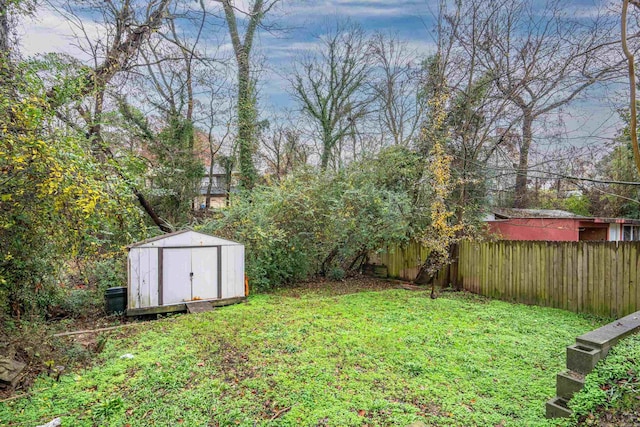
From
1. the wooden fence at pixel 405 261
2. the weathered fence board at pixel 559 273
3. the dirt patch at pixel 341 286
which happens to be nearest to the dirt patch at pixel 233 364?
the dirt patch at pixel 341 286

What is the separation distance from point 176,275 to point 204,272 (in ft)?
1.88

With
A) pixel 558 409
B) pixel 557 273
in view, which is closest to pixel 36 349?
pixel 558 409

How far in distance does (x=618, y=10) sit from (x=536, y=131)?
3877 millimetres

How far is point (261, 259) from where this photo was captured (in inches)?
326

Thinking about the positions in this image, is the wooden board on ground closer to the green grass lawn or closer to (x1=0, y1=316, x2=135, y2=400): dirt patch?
the green grass lawn

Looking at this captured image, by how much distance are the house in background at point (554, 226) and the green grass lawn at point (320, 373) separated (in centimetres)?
425

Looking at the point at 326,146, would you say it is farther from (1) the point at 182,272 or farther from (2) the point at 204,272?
(1) the point at 182,272

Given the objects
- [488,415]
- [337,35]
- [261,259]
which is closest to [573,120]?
[488,415]

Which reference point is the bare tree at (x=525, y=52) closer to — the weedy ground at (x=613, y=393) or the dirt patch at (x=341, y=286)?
the dirt patch at (x=341, y=286)

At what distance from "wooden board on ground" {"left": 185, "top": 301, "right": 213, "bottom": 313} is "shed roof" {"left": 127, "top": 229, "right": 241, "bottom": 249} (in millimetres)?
1235

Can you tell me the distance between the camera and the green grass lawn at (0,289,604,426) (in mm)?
2842

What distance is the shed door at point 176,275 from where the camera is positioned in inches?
253

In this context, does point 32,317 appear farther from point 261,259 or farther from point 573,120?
point 573,120

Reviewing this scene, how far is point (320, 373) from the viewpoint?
355 centimetres
